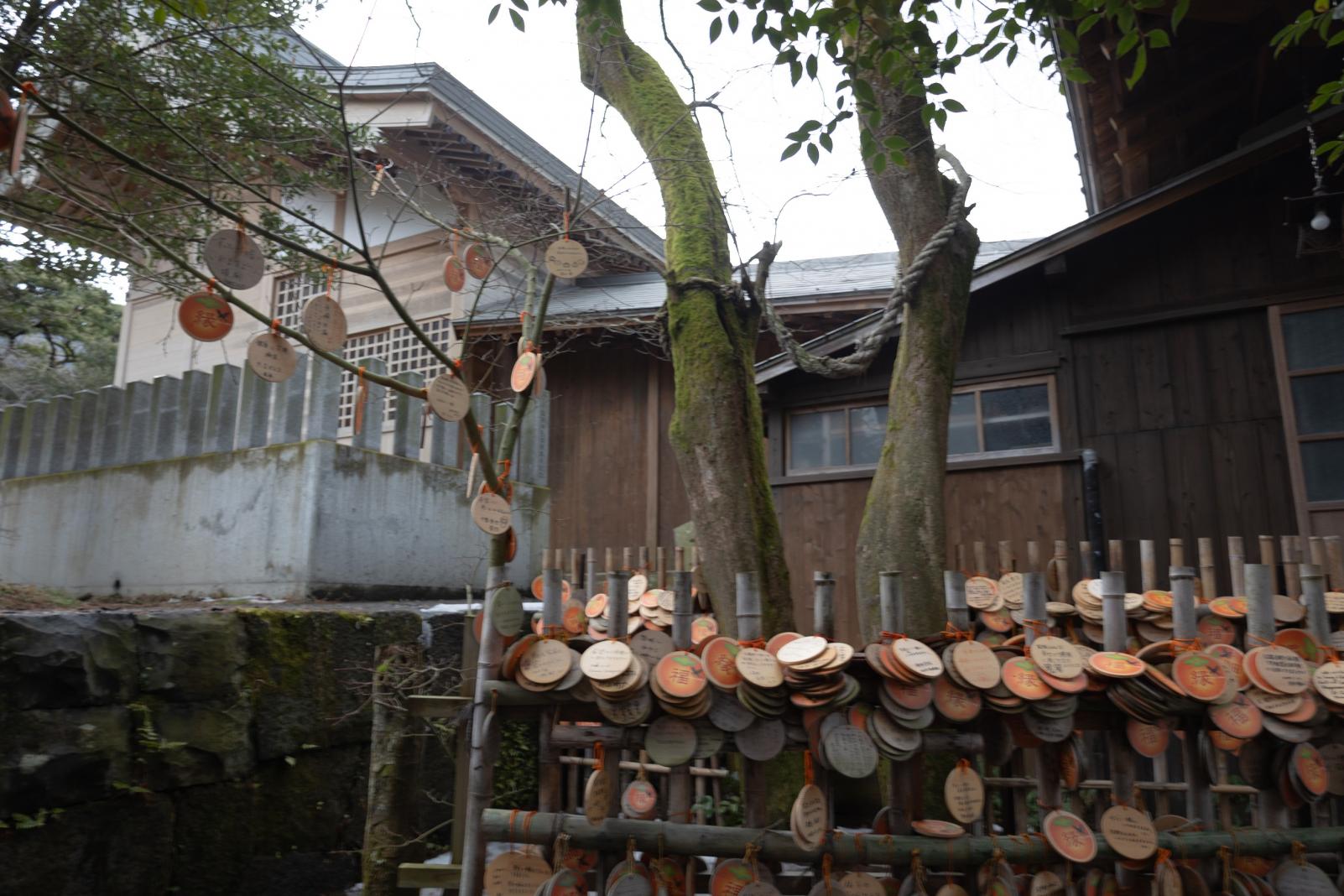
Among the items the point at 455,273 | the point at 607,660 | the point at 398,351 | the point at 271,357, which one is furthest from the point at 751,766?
the point at 398,351

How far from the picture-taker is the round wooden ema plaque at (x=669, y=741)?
3.07m

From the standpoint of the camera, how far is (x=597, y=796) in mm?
3059

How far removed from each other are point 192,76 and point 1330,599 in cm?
737

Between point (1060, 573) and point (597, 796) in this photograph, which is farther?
point (1060, 573)

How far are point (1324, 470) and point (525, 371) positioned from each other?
18.8ft

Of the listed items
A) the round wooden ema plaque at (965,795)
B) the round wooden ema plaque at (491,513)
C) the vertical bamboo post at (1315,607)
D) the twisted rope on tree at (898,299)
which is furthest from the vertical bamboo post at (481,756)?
the vertical bamboo post at (1315,607)

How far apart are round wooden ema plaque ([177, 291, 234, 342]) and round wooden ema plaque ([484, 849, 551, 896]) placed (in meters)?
2.14

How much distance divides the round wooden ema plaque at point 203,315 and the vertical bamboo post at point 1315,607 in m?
4.58

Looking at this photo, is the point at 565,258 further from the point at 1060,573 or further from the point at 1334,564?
the point at 1334,564

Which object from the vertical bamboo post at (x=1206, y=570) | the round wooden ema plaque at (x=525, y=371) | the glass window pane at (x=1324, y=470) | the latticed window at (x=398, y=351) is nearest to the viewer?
the round wooden ema plaque at (x=525, y=371)

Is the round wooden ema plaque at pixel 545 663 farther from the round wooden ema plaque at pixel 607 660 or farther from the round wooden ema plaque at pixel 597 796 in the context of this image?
the round wooden ema plaque at pixel 597 796

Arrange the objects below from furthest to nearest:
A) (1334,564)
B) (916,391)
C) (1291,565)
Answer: (1291,565)
(1334,564)
(916,391)

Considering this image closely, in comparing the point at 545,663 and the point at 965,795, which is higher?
the point at 545,663

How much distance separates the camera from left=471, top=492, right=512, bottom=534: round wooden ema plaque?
3.28 metres
